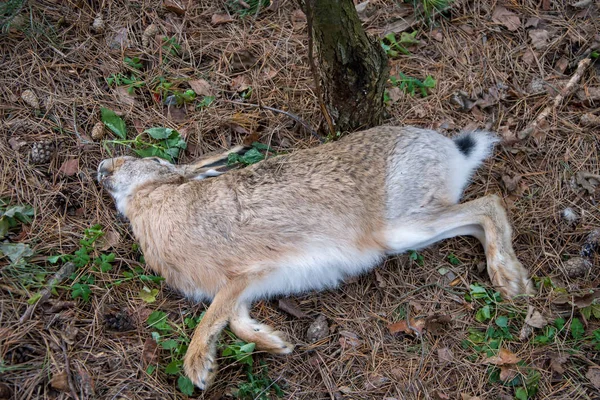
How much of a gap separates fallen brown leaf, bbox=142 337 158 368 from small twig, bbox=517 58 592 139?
10.6ft

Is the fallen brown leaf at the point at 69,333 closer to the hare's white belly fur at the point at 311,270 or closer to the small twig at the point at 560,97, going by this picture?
the hare's white belly fur at the point at 311,270

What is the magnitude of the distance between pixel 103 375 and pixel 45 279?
0.81 m

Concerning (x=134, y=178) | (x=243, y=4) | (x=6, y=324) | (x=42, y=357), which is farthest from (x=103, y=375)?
(x=243, y=4)

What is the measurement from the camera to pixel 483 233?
155 inches

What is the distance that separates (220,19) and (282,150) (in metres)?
1.44

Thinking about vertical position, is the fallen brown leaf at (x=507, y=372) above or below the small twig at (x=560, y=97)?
below

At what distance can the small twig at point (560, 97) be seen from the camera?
4.38 m

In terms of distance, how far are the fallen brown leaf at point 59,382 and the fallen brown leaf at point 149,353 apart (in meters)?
0.46

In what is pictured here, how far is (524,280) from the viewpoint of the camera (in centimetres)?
373

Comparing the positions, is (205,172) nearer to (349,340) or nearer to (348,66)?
(348,66)

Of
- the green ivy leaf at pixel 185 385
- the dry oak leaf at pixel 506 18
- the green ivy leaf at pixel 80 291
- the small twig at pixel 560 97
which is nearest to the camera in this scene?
the green ivy leaf at pixel 185 385

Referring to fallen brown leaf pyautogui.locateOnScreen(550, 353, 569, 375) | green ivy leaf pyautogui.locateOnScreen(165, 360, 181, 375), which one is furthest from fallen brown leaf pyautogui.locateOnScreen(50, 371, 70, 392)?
fallen brown leaf pyautogui.locateOnScreen(550, 353, 569, 375)

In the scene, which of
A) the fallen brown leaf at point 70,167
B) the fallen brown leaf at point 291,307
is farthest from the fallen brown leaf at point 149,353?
the fallen brown leaf at point 70,167

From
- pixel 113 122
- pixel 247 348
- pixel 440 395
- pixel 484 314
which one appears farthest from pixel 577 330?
pixel 113 122
